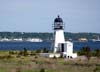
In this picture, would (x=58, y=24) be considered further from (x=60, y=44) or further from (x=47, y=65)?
(x=47, y=65)

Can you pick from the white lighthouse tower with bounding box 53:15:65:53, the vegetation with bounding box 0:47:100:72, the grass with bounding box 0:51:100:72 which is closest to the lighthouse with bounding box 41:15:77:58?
the white lighthouse tower with bounding box 53:15:65:53

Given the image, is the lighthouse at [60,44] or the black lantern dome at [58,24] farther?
the black lantern dome at [58,24]

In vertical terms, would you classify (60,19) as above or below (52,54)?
above

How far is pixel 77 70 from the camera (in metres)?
36.2

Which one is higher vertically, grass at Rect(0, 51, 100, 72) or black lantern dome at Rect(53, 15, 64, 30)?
black lantern dome at Rect(53, 15, 64, 30)

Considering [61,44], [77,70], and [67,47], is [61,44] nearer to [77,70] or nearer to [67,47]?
[67,47]

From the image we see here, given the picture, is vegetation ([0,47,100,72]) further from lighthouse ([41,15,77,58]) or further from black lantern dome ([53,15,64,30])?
black lantern dome ([53,15,64,30])

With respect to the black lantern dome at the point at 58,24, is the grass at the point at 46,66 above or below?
below

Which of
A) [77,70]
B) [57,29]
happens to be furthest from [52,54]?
[77,70]

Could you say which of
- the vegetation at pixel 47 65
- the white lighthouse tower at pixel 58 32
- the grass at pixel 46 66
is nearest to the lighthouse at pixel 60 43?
the white lighthouse tower at pixel 58 32

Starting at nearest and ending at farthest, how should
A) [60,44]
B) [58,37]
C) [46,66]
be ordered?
[46,66], [60,44], [58,37]

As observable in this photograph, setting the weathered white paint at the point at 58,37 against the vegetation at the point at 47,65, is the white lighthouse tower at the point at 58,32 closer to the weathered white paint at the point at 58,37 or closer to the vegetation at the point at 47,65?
the weathered white paint at the point at 58,37

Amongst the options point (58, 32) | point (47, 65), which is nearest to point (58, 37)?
point (58, 32)

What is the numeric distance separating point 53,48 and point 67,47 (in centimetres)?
267
